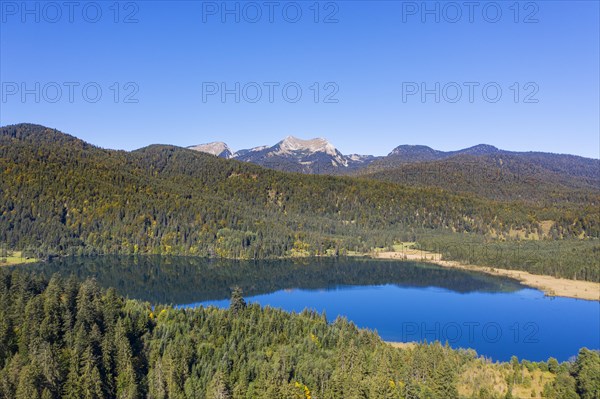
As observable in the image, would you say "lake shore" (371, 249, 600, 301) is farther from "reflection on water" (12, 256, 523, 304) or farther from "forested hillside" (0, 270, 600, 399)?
"forested hillside" (0, 270, 600, 399)

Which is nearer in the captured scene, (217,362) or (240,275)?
(217,362)

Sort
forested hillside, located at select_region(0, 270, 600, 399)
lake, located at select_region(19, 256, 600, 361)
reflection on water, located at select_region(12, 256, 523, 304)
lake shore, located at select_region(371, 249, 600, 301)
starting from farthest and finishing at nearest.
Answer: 1. reflection on water, located at select_region(12, 256, 523, 304)
2. lake shore, located at select_region(371, 249, 600, 301)
3. lake, located at select_region(19, 256, 600, 361)
4. forested hillside, located at select_region(0, 270, 600, 399)

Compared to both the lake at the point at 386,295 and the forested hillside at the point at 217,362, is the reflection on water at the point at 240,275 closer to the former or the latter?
the lake at the point at 386,295

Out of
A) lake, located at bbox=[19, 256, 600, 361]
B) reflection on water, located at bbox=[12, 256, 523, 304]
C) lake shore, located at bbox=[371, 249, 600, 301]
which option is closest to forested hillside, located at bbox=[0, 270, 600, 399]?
lake, located at bbox=[19, 256, 600, 361]

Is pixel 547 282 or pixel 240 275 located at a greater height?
pixel 547 282

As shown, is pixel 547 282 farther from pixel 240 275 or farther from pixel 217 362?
pixel 217 362

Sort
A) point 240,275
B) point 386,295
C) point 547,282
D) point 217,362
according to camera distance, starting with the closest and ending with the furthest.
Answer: point 217,362 < point 386,295 < point 547,282 < point 240,275

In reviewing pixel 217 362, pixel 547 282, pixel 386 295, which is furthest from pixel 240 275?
pixel 217 362
